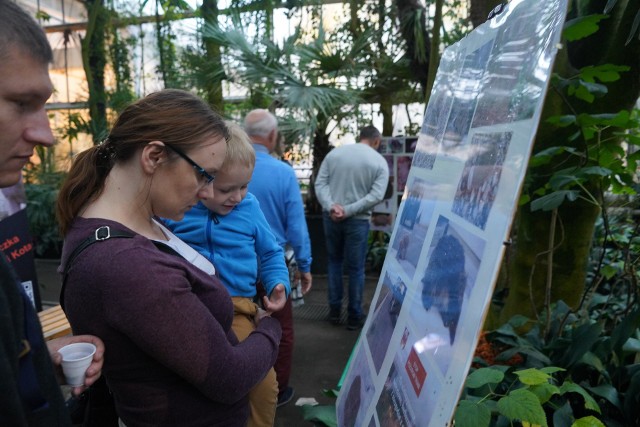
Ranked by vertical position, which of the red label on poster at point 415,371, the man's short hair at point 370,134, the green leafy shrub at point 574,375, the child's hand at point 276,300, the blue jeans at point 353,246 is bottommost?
the blue jeans at point 353,246

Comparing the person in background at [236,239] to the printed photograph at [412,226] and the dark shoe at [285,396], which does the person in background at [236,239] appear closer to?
the printed photograph at [412,226]

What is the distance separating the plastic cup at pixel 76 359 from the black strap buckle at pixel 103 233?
9.0 inches

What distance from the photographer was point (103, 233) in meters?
1.08

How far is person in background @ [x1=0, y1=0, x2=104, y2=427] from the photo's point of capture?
26.3 inches

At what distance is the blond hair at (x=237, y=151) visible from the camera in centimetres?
175

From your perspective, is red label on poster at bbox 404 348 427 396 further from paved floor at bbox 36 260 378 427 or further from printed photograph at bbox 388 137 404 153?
printed photograph at bbox 388 137 404 153

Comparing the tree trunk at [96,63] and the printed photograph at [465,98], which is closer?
the printed photograph at [465,98]

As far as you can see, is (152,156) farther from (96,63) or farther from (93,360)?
(96,63)

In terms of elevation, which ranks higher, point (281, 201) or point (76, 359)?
point (76, 359)

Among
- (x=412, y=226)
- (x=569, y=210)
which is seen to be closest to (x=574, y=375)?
(x=569, y=210)

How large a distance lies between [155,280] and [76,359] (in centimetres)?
25

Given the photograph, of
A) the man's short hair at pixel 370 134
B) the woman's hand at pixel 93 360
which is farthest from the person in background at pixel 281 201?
the woman's hand at pixel 93 360

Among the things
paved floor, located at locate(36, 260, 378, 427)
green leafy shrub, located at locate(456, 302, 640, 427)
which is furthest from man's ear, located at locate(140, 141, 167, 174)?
paved floor, located at locate(36, 260, 378, 427)

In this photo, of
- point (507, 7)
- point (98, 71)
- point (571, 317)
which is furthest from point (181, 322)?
point (98, 71)
